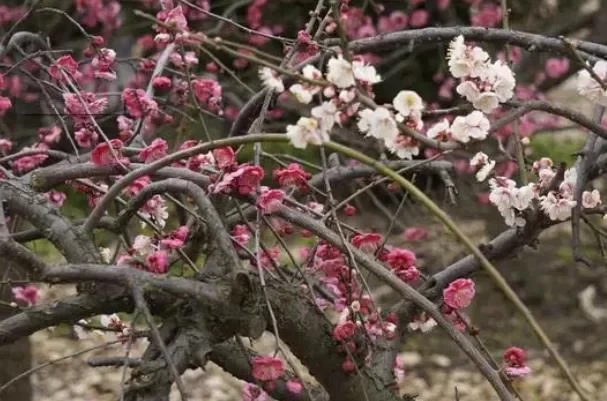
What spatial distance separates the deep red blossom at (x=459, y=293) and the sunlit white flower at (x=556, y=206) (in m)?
0.19

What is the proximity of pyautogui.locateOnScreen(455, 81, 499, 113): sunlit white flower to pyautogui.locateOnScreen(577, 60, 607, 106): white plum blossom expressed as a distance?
19 centimetres

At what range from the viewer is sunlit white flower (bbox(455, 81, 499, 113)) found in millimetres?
1746

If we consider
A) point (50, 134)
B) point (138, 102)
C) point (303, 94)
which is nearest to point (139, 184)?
point (138, 102)

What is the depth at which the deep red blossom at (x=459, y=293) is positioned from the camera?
1910 mm

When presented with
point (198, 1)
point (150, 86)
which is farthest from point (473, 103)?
point (198, 1)

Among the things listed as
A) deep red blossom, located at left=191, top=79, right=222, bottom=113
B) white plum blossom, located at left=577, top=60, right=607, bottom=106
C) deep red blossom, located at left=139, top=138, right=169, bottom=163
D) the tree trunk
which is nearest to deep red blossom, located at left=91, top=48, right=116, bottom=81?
deep red blossom, located at left=191, top=79, right=222, bottom=113

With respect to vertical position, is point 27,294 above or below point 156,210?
below

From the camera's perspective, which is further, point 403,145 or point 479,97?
point 479,97

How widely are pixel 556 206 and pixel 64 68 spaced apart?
1.11 meters

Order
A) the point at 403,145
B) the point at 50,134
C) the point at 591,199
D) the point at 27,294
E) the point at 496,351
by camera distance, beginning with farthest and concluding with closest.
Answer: the point at 496,351 < the point at 50,134 < the point at 27,294 < the point at 591,199 < the point at 403,145

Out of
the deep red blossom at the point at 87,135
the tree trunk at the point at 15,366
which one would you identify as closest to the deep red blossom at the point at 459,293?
the deep red blossom at the point at 87,135

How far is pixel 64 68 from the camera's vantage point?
7.60ft

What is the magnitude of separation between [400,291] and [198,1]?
2.79m

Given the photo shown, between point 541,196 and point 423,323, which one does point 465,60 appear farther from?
point 423,323
